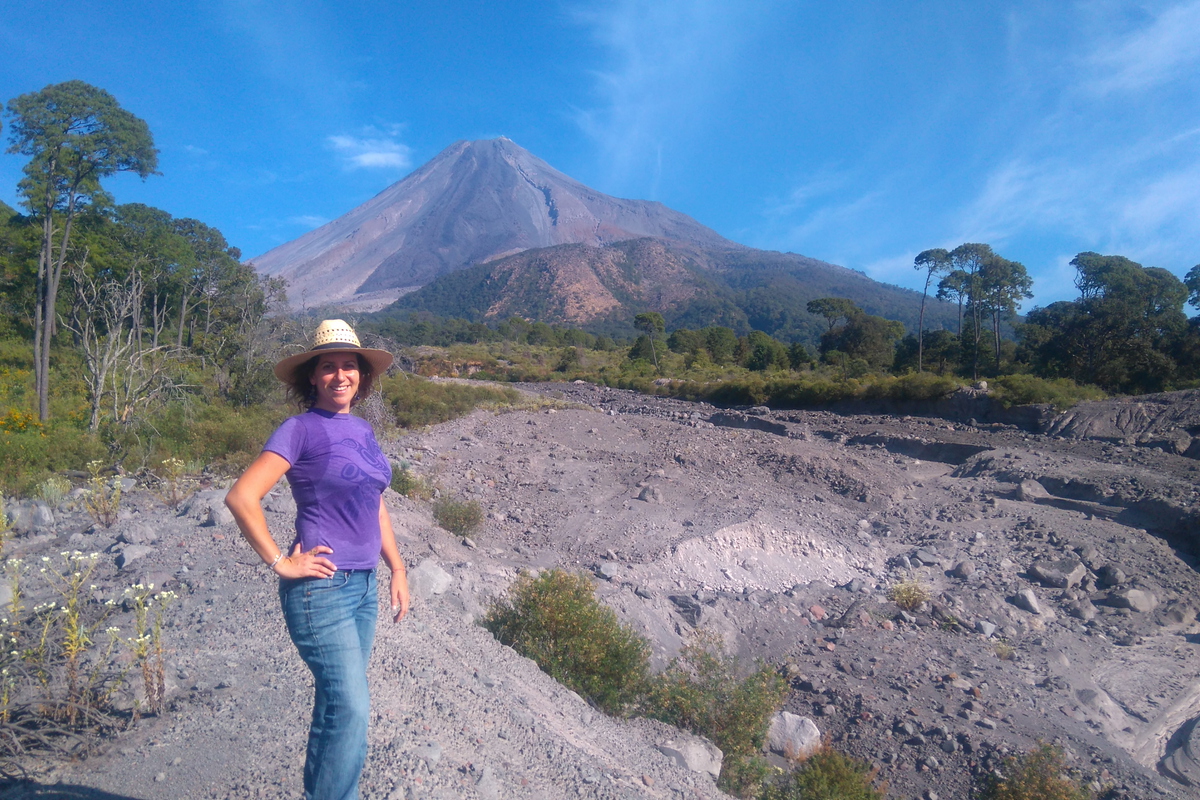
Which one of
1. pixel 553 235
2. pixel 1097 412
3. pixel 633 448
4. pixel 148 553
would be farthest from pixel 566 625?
pixel 553 235

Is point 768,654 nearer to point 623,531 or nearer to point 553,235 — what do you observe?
point 623,531

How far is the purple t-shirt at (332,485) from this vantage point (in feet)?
5.55

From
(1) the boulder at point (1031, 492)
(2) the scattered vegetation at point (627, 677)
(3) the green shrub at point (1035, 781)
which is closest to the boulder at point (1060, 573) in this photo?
(1) the boulder at point (1031, 492)

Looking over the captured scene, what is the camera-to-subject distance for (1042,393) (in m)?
15.3

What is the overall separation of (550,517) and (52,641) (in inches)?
227

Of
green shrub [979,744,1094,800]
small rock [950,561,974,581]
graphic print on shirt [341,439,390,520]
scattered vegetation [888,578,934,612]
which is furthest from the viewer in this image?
small rock [950,561,974,581]

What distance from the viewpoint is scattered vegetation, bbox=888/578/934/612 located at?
19.9ft

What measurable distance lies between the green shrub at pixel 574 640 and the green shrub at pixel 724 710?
194 mm

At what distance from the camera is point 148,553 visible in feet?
13.9

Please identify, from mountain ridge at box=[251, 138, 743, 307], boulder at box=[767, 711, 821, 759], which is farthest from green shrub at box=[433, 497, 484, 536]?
mountain ridge at box=[251, 138, 743, 307]

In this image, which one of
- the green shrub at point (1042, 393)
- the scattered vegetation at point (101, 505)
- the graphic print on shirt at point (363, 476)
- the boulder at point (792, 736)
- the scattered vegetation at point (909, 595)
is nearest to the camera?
the graphic print on shirt at point (363, 476)

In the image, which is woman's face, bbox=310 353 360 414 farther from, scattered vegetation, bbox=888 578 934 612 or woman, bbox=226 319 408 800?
scattered vegetation, bbox=888 578 934 612

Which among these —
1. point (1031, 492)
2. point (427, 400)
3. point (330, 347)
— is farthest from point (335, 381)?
point (427, 400)

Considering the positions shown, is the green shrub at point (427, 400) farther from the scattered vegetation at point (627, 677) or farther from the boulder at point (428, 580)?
the scattered vegetation at point (627, 677)
